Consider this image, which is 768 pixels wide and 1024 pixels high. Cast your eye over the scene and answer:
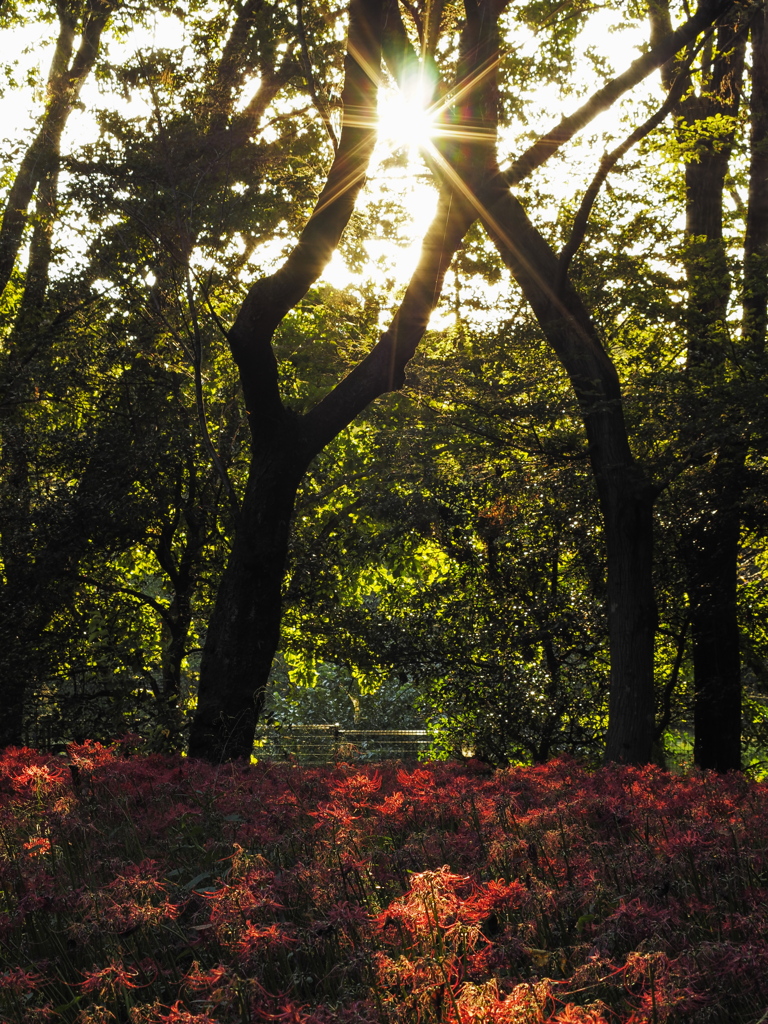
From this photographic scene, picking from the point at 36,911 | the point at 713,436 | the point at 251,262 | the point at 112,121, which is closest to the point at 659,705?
the point at 713,436

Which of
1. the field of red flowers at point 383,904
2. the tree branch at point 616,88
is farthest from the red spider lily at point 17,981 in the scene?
the tree branch at point 616,88

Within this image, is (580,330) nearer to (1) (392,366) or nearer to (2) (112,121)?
(1) (392,366)

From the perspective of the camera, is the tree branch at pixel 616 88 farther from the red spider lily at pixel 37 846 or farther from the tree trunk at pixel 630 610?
the red spider lily at pixel 37 846

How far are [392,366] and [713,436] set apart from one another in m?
3.14

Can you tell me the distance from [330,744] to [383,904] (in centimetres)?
407

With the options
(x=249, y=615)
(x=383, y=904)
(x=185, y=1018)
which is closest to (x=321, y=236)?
(x=249, y=615)

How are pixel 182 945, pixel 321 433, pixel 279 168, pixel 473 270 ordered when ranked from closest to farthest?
pixel 182 945 < pixel 321 433 < pixel 279 168 < pixel 473 270

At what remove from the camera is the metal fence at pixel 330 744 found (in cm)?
787

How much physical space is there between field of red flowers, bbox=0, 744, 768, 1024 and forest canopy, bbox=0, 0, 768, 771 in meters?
4.21

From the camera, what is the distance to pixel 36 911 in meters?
2.97

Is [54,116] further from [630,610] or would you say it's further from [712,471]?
[630,610]

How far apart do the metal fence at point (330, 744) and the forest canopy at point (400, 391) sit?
0.93 m

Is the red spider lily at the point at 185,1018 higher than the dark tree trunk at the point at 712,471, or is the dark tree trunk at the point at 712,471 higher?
the dark tree trunk at the point at 712,471

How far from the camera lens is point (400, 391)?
1223cm
